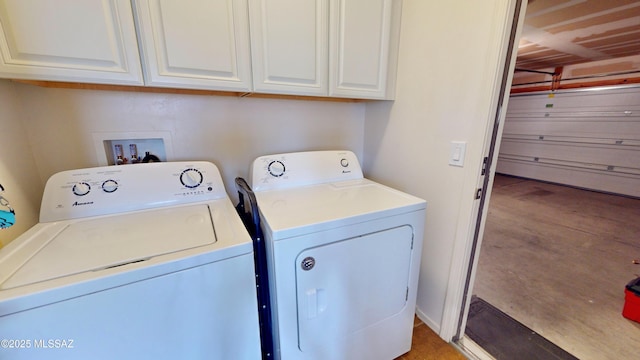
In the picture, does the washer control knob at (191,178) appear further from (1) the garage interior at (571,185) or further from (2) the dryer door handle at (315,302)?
(1) the garage interior at (571,185)

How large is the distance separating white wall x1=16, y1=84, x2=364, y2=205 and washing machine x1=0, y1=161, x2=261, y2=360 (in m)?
0.29

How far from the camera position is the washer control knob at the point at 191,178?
1.19 metres

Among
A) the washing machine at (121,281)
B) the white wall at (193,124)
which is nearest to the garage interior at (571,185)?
the white wall at (193,124)

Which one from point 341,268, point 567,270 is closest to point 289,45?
point 341,268

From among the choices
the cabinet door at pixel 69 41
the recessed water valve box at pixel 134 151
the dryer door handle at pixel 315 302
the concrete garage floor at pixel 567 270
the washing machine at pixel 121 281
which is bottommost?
the concrete garage floor at pixel 567 270

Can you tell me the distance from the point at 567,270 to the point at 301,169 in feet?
8.36

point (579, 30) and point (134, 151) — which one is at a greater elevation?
point (579, 30)

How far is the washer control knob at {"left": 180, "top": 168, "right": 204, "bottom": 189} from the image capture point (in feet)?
3.91

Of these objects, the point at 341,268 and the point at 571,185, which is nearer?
the point at 341,268

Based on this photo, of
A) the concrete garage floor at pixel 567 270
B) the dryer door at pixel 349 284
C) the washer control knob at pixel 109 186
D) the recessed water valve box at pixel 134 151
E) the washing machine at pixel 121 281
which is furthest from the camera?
the concrete garage floor at pixel 567 270

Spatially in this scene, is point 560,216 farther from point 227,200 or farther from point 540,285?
point 227,200

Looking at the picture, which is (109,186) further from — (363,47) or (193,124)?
(363,47)

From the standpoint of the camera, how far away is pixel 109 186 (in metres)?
1.06

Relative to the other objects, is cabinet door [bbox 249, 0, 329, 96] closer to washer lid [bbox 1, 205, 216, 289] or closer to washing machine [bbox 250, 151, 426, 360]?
washing machine [bbox 250, 151, 426, 360]
